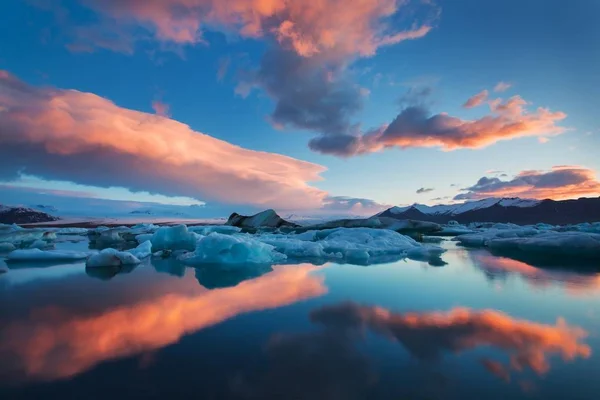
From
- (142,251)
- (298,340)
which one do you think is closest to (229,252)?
(142,251)

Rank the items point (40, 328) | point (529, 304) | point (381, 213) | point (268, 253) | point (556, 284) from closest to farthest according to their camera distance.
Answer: point (40, 328) → point (529, 304) → point (556, 284) → point (268, 253) → point (381, 213)

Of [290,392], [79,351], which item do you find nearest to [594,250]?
[290,392]

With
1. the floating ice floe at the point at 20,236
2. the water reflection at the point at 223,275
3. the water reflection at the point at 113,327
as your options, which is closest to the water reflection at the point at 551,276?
the water reflection at the point at 113,327

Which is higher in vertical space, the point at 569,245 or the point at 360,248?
the point at 569,245

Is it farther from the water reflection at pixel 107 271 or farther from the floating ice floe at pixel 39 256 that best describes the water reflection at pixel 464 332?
the floating ice floe at pixel 39 256

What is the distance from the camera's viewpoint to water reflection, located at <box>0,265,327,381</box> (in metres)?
2.95

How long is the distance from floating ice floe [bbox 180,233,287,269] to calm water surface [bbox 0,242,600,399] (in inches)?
117

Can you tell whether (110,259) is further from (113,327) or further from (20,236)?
(20,236)

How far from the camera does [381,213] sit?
340ft

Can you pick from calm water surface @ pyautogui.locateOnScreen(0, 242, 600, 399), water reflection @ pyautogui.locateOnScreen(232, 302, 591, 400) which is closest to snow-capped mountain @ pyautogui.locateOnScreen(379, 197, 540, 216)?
calm water surface @ pyautogui.locateOnScreen(0, 242, 600, 399)

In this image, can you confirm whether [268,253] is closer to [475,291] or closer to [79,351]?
[475,291]

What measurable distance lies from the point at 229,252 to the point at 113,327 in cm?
615

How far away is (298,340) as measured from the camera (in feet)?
11.5

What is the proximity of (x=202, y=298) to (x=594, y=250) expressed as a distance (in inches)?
547
